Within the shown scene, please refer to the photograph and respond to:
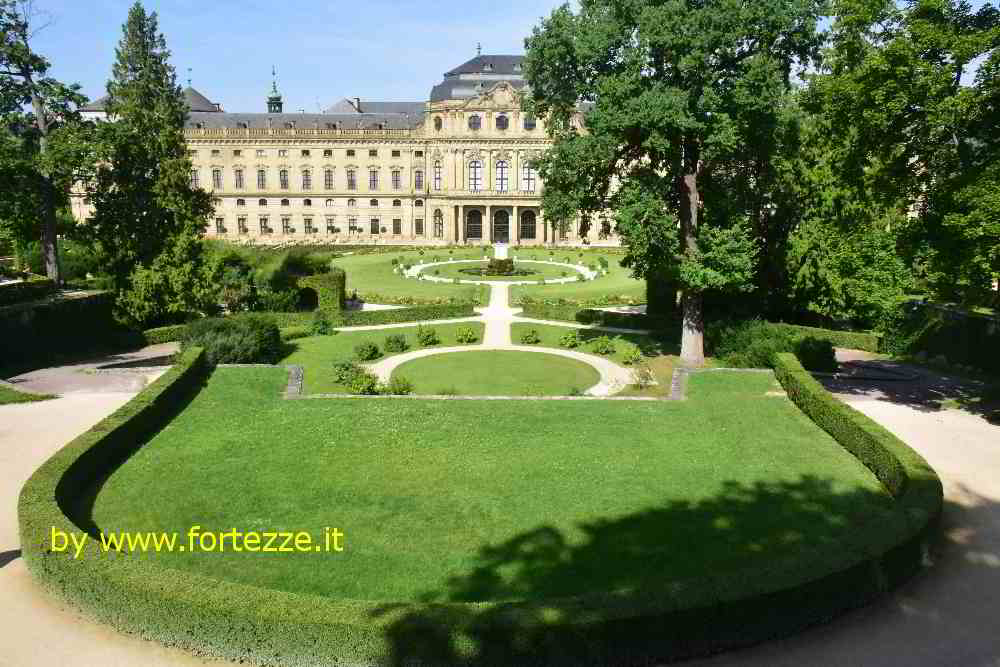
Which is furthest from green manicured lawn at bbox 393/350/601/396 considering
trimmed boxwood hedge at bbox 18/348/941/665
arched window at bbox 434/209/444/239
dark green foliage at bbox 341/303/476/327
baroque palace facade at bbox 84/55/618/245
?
arched window at bbox 434/209/444/239

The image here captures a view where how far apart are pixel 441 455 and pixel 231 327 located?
1464 centimetres

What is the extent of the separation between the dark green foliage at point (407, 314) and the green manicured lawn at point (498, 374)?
321 inches

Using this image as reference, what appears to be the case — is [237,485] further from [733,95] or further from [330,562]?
[733,95]

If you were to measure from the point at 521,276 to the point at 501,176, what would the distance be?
28.5m

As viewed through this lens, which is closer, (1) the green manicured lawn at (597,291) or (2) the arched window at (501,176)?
(1) the green manicured lawn at (597,291)

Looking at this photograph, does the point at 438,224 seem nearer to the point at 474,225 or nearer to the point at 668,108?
the point at 474,225

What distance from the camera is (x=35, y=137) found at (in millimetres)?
32500

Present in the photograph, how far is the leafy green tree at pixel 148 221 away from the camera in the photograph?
108ft

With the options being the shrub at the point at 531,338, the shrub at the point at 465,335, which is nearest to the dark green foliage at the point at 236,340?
the shrub at the point at 465,335

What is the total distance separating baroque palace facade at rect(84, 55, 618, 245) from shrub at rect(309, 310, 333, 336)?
1816 inches

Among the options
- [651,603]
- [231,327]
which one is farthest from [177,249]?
[651,603]

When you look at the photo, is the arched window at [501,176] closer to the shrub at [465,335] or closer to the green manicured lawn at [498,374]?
the shrub at [465,335]

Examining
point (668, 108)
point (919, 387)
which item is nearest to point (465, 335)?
point (668, 108)

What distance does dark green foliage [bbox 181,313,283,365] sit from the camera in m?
26.8
